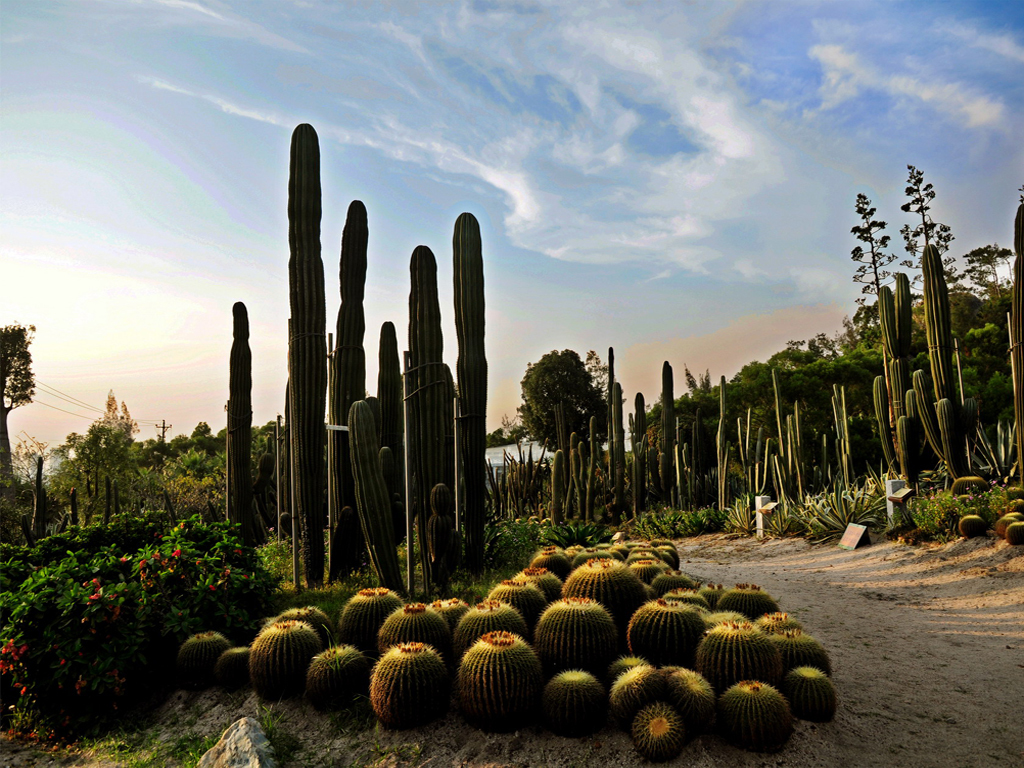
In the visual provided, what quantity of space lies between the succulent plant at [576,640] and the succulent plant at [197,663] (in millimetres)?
2455

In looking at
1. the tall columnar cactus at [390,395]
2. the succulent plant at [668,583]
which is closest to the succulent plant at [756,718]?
the succulent plant at [668,583]

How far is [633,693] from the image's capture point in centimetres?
354

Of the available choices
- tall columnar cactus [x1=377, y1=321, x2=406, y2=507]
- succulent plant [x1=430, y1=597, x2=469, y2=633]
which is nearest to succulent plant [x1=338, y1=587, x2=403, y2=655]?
succulent plant [x1=430, y1=597, x2=469, y2=633]

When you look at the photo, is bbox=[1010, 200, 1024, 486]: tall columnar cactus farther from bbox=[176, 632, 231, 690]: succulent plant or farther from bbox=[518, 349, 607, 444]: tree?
bbox=[518, 349, 607, 444]: tree

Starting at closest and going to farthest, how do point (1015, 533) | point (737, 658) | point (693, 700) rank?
point (693, 700) → point (737, 658) → point (1015, 533)

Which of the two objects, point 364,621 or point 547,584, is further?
point 547,584

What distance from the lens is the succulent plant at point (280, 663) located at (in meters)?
4.29

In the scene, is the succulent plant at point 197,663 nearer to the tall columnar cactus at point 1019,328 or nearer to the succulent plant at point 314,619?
the succulent plant at point 314,619

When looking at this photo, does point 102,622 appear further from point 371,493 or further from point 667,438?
point 667,438

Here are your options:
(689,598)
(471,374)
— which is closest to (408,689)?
(689,598)

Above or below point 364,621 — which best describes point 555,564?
above

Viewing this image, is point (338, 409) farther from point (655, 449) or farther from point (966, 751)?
point (655, 449)

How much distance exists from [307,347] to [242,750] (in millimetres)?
4662

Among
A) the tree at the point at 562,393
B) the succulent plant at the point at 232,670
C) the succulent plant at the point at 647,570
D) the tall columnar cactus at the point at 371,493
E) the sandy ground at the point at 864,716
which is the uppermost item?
the tree at the point at 562,393
